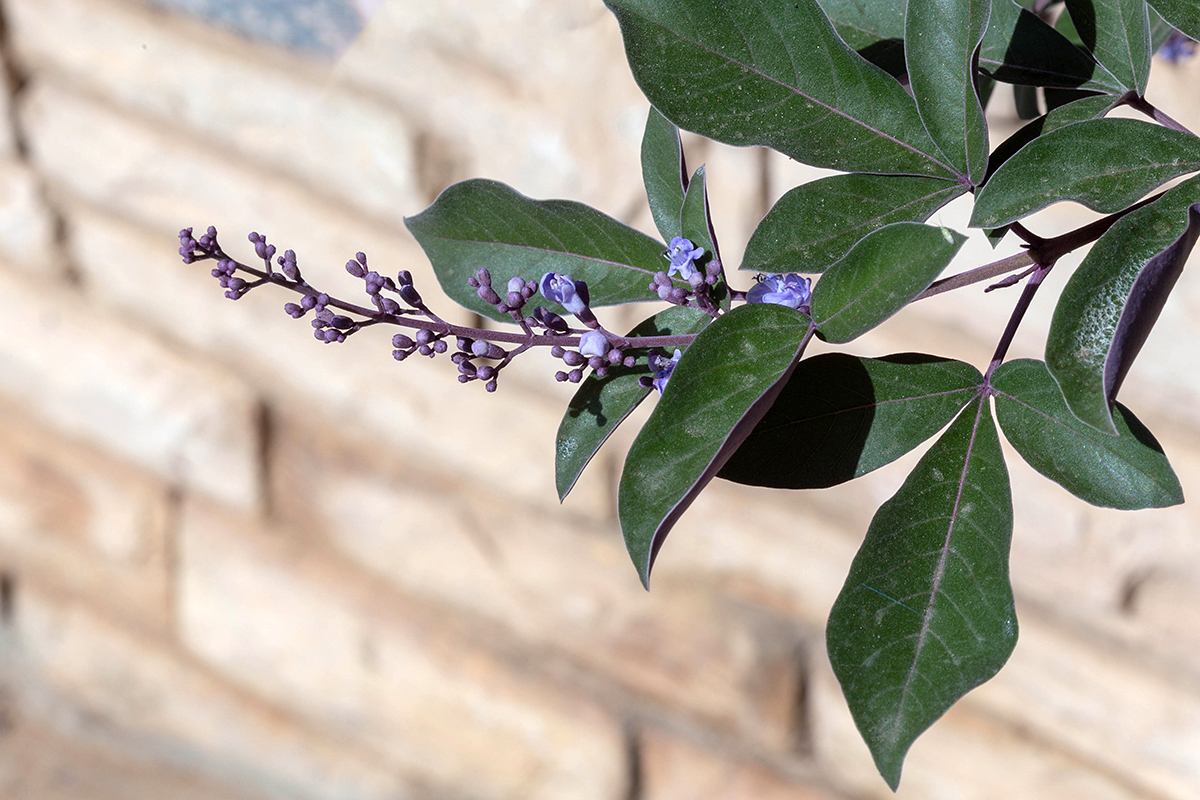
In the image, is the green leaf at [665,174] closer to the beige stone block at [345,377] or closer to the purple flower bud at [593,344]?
the purple flower bud at [593,344]

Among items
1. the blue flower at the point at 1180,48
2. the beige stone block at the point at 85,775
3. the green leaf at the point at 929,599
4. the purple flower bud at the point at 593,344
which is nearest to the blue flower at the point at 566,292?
the purple flower bud at the point at 593,344

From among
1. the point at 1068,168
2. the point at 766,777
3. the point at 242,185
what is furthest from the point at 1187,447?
the point at 242,185

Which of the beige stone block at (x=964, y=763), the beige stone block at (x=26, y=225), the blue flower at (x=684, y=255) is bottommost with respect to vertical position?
the beige stone block at (x=964, y=763)

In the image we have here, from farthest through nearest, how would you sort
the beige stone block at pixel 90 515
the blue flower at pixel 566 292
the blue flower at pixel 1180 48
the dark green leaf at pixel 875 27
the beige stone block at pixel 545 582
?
the beige stone block at pixel 90 515
the beige stone block at pixel 545 582
the blue flower at pixel 1180 48
the dark green leaf at pixel 875 27
the blue flower at pixel 566 292

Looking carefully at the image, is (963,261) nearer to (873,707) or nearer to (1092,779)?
(1092,779)

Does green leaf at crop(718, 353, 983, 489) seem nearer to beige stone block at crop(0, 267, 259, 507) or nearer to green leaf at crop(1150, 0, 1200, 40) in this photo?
green leaf at crop(1150, 0, 1200, 40)

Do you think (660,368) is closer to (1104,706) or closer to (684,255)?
(684,255)
